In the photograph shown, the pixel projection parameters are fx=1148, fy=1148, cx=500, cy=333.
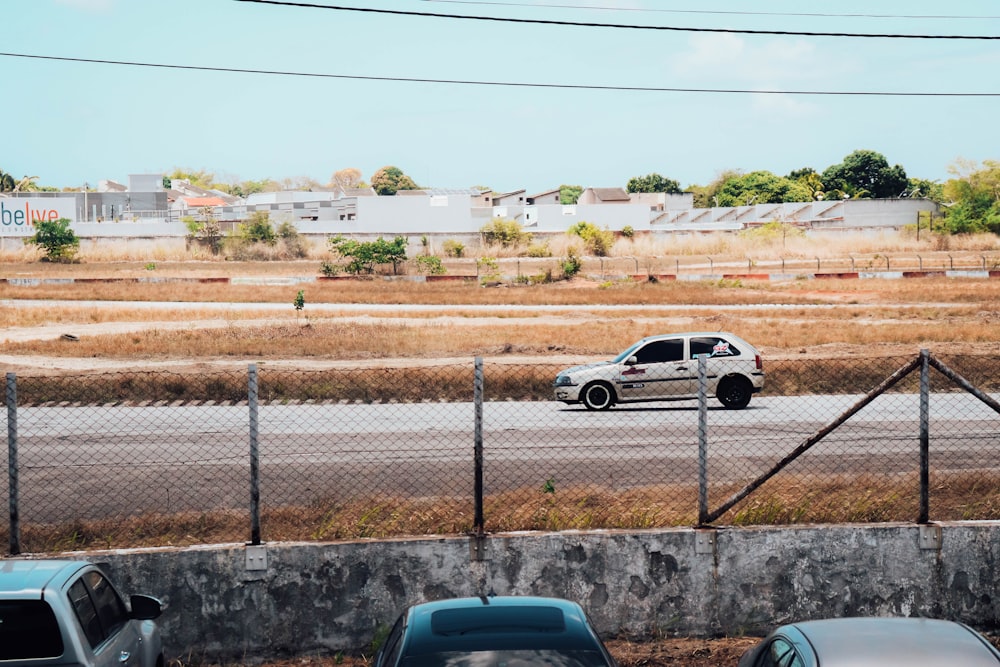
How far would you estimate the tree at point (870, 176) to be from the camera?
15912cm

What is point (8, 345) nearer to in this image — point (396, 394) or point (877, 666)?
point (396, 394)

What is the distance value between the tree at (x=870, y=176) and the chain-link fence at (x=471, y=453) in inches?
5563

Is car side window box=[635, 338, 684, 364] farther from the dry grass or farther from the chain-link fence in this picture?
the dry grass

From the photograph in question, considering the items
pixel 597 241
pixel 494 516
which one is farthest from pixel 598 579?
pixel 597 241

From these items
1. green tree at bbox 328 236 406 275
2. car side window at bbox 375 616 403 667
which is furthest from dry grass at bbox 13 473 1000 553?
green tree at bbox 328 236 406 275

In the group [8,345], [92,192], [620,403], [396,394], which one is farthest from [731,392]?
[92,192]

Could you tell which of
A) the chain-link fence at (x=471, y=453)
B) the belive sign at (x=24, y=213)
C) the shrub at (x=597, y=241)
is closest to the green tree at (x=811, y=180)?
the shrub at (x=597, y=241)

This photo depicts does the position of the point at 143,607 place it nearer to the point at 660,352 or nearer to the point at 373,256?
the point at 660,352

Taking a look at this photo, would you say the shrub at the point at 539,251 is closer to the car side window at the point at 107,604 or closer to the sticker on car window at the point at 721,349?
the sticker on car window at the point at 721,349

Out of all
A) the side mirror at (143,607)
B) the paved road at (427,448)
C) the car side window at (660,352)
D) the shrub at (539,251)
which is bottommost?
the paved road at (427,448)

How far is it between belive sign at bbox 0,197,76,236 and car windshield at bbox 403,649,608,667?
114436 millimetres

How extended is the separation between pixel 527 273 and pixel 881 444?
59.7 m

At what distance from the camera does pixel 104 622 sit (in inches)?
268

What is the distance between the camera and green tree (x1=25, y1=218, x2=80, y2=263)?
293 ft
